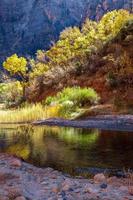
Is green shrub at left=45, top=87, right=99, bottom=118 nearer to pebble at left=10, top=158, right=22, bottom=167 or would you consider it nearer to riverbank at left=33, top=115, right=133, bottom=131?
riverbank at left=33, top=115, right=133, bottom=131

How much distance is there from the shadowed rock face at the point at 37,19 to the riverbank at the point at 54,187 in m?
109

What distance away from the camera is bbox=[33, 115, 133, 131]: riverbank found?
23.6 metres

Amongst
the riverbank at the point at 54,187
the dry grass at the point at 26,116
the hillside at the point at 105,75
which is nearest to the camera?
the riverbank at the point at 54,187

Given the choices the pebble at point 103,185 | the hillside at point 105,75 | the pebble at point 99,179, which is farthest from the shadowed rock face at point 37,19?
the pebble at point 103,185

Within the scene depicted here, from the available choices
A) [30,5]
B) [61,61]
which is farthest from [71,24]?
[61,61]

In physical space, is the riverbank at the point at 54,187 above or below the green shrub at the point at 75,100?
below

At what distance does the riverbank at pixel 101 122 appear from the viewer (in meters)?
23.6

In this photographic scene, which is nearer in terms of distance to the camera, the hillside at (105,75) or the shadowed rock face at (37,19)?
the hillside at (105,75)

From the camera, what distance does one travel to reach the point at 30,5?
5148 inches

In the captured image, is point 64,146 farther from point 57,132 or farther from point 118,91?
point 118,91

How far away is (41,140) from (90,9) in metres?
105

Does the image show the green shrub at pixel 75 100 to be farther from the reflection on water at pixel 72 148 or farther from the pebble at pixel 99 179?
the pebble at pixel 99 179

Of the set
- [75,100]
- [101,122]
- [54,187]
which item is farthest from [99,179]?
[75,100]

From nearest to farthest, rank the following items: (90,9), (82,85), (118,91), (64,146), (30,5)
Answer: (64,146) → (118,91) → (82,85) → (90,9) → (30,5)
